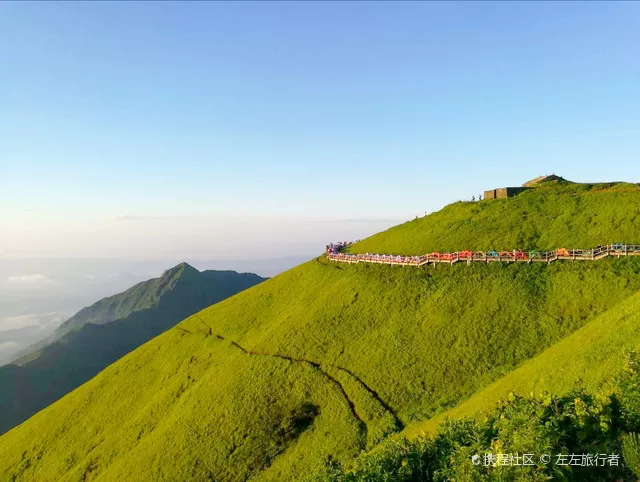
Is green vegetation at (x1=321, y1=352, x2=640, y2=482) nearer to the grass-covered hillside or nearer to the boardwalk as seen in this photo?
the grass-covered hillside

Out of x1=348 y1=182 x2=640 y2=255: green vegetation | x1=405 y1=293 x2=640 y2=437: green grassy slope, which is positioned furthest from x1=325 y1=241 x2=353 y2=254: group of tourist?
x1=405 y1=293 x2=640 y2=437: green grassy slope

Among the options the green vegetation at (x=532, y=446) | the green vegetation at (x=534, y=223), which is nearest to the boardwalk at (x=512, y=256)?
the green vegetation at (x=534, y=223)

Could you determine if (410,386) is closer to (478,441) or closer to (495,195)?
(478,441)

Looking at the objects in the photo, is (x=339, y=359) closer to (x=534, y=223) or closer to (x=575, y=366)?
(x=575, y=366)

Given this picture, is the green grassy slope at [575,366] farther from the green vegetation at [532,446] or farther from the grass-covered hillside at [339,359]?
the green vegetation at [532,446]

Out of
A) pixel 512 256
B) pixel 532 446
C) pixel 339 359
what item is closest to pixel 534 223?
pixel 512 256

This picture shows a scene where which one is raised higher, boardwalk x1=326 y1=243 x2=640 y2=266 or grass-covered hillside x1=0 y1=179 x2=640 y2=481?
boardwalk x1=326 y1=243 x2=640 y2=266

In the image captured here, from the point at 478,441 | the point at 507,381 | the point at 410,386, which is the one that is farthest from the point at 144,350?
the point at 478,441
